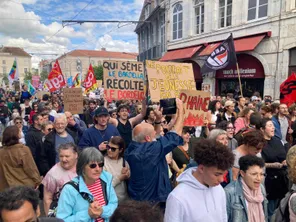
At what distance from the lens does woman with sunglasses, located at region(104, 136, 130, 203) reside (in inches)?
115

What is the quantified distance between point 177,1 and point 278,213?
19.0 metres

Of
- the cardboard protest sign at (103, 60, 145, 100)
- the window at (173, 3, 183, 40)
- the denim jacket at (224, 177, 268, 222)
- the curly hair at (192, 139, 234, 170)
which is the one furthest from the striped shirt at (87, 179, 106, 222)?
the window at (173, 3, 183, 40)

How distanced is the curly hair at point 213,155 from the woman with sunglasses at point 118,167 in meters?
1.23

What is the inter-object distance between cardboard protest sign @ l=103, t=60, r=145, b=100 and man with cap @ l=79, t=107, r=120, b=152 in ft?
2.36

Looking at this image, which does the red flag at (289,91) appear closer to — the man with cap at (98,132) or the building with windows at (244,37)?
the building with windows at (244,37)

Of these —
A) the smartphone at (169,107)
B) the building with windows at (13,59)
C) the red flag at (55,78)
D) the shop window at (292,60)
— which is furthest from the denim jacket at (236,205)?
the building with windows at (13,59)

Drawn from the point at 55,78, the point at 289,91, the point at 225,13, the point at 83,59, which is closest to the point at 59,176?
the point at 289,91

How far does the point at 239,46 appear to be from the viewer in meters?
13.4

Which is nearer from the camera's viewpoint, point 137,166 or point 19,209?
point 19,209

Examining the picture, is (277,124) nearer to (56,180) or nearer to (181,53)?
(56,180)

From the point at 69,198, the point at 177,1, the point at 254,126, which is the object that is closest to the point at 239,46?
the point at 177,1

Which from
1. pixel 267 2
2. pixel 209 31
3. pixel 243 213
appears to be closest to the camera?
pixel 243 213

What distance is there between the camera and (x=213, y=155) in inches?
75.3

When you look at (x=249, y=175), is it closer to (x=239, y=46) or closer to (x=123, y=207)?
(x=123, y=207)
